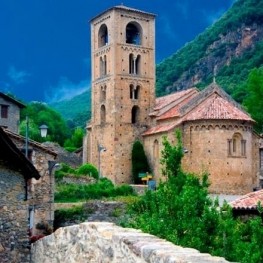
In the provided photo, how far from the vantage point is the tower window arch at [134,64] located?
208ft

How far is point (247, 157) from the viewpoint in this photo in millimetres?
55062

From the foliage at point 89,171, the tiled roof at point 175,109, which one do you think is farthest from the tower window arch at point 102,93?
the foliage at point 89,171

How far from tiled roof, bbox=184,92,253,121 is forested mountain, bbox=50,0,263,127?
59874 millimetres

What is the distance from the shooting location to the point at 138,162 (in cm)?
5953

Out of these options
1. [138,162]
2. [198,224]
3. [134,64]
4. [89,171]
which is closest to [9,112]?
[89,171]

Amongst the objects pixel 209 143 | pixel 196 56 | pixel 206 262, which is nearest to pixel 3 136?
pixel 206 262

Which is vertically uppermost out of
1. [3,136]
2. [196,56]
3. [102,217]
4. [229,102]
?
[196,56]

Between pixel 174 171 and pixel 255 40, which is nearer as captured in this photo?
pixel 174 171

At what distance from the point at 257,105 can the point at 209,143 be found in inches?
888

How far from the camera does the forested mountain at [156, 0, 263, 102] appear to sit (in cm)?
12694

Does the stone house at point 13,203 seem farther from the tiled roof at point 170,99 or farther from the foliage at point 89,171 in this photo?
the tiled roof at point 170,99

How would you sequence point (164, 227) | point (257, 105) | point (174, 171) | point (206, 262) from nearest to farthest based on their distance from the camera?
point (206, 262)
point (164, 227)
point (174, 171)
point (257, 105)

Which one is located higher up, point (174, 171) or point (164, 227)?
point (174, 171)

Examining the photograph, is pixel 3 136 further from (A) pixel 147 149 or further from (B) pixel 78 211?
(A) pixel 147 149
